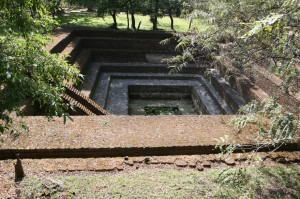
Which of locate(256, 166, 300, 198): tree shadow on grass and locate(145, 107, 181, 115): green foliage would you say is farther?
locate(145, 107, 181, 115): green foliage

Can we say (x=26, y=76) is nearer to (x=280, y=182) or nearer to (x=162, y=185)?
(x=162, y=185)

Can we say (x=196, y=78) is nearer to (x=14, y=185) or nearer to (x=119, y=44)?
(x=119, y=44)

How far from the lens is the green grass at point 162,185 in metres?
3.30

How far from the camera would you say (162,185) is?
3.49 metres

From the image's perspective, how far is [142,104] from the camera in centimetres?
1025

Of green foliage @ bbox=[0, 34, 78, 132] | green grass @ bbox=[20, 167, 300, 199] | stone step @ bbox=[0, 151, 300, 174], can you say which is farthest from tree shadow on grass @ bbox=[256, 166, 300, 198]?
green foliage @ bbox=[0, 34, 78, 132]

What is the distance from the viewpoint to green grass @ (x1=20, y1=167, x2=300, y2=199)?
10.8 ft

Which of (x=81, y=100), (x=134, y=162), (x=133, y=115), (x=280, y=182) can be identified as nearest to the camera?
(x=280, y=182)

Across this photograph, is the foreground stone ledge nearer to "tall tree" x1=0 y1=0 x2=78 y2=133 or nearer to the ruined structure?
the ruined structure

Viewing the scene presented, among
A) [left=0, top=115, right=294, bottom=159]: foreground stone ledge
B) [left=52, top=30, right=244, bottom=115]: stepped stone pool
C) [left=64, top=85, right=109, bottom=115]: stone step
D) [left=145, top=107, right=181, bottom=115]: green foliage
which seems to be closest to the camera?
[left=0, top=115, right=294, bottom=159]: foreground stone ledge

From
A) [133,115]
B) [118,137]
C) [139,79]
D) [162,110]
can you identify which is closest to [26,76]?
[118,137]

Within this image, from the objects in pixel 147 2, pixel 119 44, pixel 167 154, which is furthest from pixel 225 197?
pixel 147 2

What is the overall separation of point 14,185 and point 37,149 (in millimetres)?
643

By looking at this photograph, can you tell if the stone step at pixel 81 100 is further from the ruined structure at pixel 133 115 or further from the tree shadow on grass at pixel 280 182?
the tree shadow on grass at pixel 280 182
